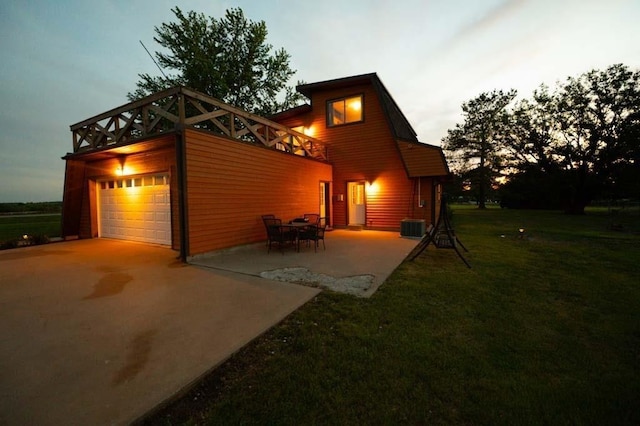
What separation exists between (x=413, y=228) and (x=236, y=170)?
22.8 ft

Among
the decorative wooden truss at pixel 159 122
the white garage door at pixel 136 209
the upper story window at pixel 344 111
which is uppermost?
the upper story window at pixel 344 111

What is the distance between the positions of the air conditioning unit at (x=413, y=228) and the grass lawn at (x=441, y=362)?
521cm

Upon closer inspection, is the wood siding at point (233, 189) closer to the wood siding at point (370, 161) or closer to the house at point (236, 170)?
the house at point (236, 170)

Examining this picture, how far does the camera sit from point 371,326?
9.55 feet

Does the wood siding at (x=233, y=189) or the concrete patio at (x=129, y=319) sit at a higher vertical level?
the wood siding at (x=233, y=189)

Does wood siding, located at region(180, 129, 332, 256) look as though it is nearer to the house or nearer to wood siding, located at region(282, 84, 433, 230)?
the house

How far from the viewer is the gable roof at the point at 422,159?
9.68 m

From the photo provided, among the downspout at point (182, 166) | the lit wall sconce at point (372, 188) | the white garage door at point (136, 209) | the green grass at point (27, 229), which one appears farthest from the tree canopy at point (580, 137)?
the green grass at point (27, 229)

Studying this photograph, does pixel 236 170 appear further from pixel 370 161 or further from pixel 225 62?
pixel 225 62

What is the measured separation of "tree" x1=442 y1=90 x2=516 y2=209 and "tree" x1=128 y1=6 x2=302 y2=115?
837 inches

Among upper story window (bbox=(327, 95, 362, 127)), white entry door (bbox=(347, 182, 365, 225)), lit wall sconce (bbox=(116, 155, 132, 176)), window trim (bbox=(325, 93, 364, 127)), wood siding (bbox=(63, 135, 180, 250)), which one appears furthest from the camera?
white entry door (bbox=(347, 182, 365, 225))

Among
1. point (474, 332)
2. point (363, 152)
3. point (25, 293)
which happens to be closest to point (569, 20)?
point (363, 152)

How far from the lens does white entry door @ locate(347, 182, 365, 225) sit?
475 inches

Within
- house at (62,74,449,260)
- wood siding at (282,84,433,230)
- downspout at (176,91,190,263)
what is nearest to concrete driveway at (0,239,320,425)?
downspout at (176,91,190,263)
